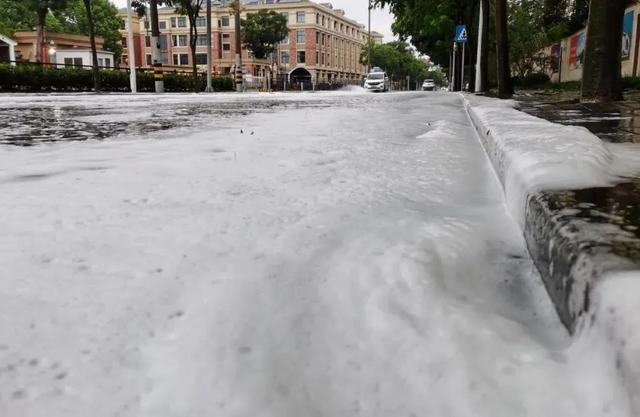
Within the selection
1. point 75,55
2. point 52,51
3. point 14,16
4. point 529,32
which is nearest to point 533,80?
point 529,32

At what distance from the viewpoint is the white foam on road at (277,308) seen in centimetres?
75

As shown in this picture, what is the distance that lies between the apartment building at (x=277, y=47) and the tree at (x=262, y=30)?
6.11 m

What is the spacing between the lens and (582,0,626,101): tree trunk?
254 inches

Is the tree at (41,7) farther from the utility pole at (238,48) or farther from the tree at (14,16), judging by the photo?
the tree at (14,16)

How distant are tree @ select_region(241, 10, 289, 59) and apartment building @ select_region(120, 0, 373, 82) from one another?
6110 mm

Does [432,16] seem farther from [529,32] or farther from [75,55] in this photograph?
[75,55]

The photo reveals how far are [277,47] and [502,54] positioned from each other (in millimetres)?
59823

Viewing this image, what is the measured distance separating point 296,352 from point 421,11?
948 inches

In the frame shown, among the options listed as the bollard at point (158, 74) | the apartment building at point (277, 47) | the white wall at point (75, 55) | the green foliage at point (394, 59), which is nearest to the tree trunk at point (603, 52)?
the bollard at point (158, 74)

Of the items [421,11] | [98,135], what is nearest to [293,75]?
[421,11]

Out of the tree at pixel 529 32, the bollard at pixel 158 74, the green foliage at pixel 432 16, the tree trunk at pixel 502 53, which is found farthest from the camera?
the tree at pixel 529 32

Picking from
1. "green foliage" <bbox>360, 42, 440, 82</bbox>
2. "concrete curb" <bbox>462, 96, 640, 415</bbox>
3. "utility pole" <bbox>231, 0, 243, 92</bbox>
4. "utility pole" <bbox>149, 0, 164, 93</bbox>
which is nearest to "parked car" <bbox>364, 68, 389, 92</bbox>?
"utility pole" <bbox>231, 0, 243, 92</bbox>

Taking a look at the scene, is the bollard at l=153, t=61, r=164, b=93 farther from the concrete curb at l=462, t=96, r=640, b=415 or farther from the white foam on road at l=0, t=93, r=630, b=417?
the concrete curb at l=462, t=96, r=640, b=415

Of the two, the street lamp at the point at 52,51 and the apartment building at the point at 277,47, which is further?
the apartment building at the point at 277,47
